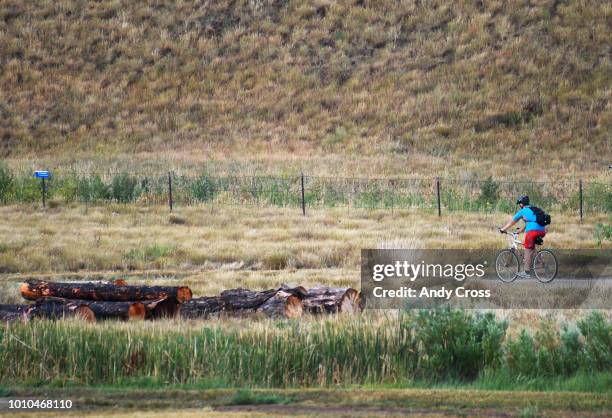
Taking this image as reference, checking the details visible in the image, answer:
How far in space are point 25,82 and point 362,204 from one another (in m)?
29.6

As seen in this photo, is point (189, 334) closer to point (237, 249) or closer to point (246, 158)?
point (237, 249)

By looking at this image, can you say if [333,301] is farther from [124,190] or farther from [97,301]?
[124,190]

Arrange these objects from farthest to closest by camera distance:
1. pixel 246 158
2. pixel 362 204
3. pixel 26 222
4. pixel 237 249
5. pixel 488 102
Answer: pixel 488 102 < pixel 246 158 < pixel 362 204 < pixel 26 222 < pixel 237 249

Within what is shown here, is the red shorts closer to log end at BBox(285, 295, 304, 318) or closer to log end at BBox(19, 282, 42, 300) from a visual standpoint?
log end at BBox(285, 295, 304, 318)

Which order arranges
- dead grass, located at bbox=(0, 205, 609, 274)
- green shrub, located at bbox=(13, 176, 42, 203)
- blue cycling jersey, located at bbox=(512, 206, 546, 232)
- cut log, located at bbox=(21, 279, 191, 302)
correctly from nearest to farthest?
cut log, located at bbox=(21, 279, 191, 302) → blue cycling jersey, located at bbox=(512, 206, 546, 232) → dead grass, located at bbox=(0, 205, 609, 274) → green shrub, located at bbox=(13, 176, 42, 203)

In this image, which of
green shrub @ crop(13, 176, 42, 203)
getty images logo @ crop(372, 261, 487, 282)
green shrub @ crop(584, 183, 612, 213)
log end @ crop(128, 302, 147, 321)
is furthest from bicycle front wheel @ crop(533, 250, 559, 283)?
green shrub @ crop(13, 176, 42, 203)

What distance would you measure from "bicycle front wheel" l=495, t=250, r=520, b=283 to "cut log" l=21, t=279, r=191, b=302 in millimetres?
6125

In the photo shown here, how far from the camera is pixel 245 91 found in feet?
179

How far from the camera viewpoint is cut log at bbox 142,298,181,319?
16250mm

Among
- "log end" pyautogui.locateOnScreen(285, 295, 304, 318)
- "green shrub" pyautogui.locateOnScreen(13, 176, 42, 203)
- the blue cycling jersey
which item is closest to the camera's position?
"log end" pyautogui.locateOnScreen(285, 295, 304, 318)

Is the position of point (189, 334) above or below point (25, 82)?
below

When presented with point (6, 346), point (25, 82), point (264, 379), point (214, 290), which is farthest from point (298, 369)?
point (25, 82)

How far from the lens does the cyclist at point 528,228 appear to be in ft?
61.5

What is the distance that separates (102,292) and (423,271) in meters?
6.83
